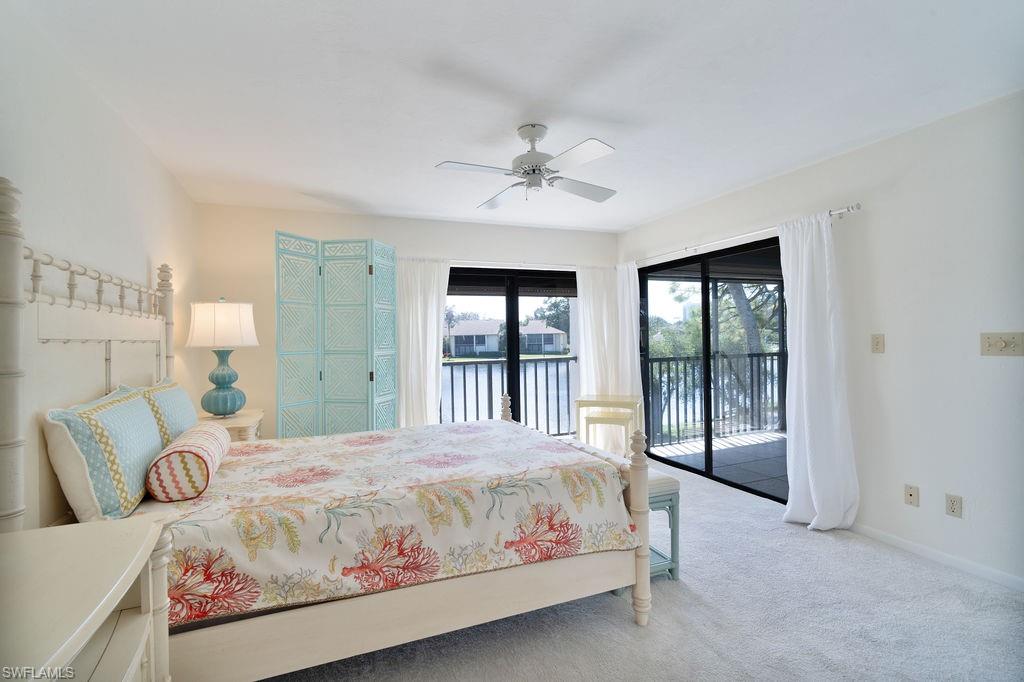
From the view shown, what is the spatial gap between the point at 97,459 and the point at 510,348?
367 centimetres

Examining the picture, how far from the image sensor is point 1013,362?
91.0 inches

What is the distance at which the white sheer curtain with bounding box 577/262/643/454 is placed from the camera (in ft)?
16.2

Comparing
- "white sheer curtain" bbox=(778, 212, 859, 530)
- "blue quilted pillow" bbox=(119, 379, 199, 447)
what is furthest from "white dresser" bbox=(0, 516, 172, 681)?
"white sheer curtain" bbox=(778, 212, 859, 530)

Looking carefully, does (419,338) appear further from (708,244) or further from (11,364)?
(11,364)

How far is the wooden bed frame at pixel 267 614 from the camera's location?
1.31 metres

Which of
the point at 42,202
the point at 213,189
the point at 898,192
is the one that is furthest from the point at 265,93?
the point at 898,192

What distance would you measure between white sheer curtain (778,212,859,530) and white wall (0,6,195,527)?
150 inches

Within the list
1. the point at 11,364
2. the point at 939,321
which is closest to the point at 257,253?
the point at 11,364

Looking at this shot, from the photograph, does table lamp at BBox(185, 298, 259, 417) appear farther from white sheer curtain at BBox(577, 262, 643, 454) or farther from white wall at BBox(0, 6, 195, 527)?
white sheer curtain at BBox(577, 262, 643, 454)

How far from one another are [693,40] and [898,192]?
1839 millimetres

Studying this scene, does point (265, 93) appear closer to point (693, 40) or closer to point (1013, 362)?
point (693, 40)

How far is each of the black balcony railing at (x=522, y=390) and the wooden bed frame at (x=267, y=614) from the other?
9.24 feet

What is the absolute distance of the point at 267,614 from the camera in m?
1.54

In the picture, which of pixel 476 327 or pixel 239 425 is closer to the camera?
pixel 239 425
